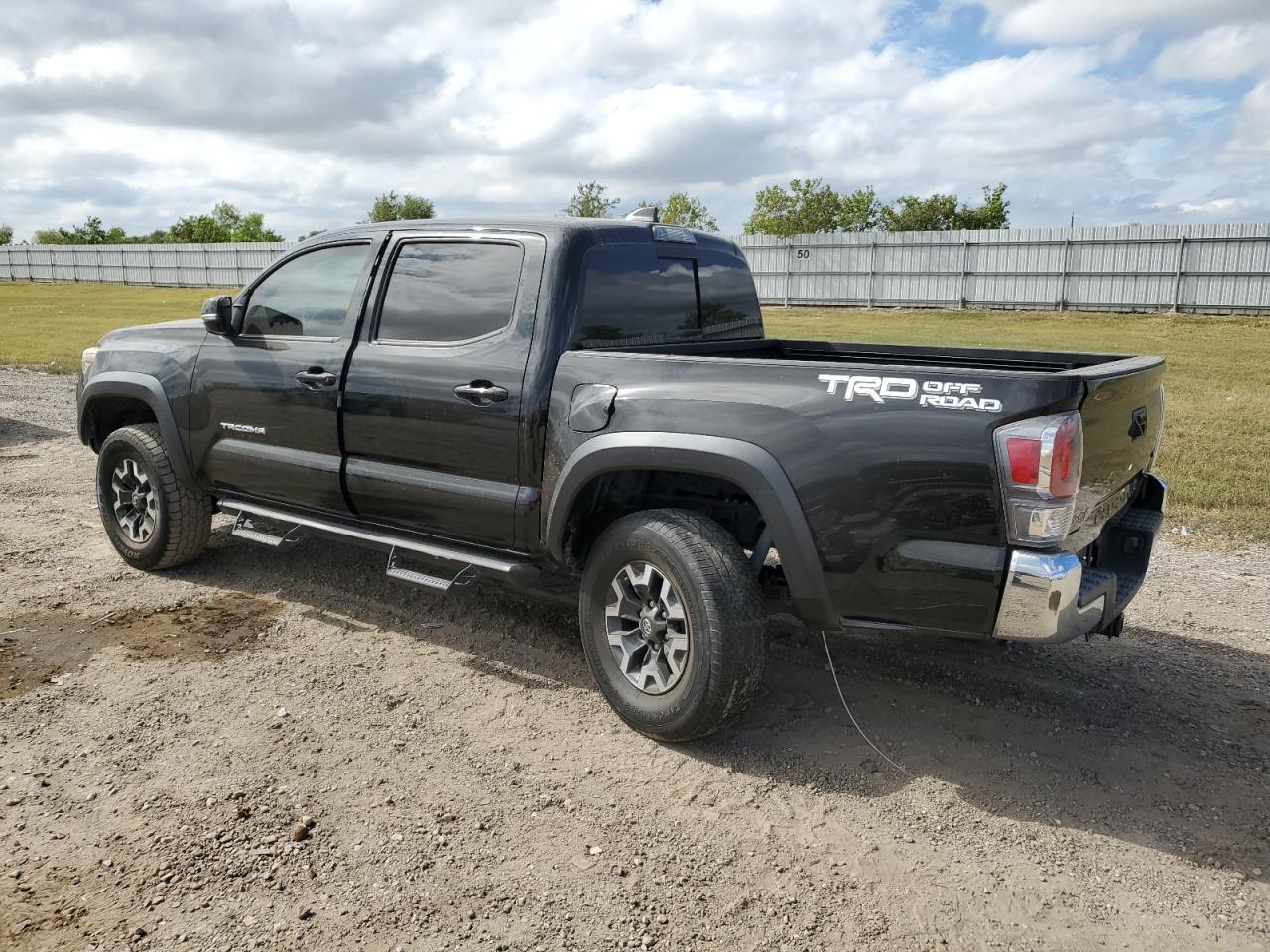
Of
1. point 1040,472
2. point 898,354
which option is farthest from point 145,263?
point 1040,472

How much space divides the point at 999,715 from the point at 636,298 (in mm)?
2252

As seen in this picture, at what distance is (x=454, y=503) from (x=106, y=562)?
2752mm

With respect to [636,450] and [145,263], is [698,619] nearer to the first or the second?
[636,450]

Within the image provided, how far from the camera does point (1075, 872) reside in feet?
9.94

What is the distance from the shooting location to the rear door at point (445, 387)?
4.13 m

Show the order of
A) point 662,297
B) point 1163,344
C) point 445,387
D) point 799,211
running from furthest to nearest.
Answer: point 799,211 → point 1163,344 → point 662,297 → point 445,387

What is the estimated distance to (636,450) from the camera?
12.1 ft

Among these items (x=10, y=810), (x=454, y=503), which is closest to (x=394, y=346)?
(x=454, y=503)

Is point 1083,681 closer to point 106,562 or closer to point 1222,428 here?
point 106,562

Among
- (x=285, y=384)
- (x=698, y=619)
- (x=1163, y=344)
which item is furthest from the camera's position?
(x=1163, y=344)

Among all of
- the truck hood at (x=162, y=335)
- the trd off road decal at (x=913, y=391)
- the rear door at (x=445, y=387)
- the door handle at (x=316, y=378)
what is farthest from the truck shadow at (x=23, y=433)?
the trd off road decal at (x=913, y=391)

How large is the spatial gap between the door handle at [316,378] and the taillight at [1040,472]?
2963mm

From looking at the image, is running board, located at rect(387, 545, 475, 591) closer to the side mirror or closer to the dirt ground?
the dirt ground

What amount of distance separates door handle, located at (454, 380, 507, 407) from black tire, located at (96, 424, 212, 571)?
2.13 metres
